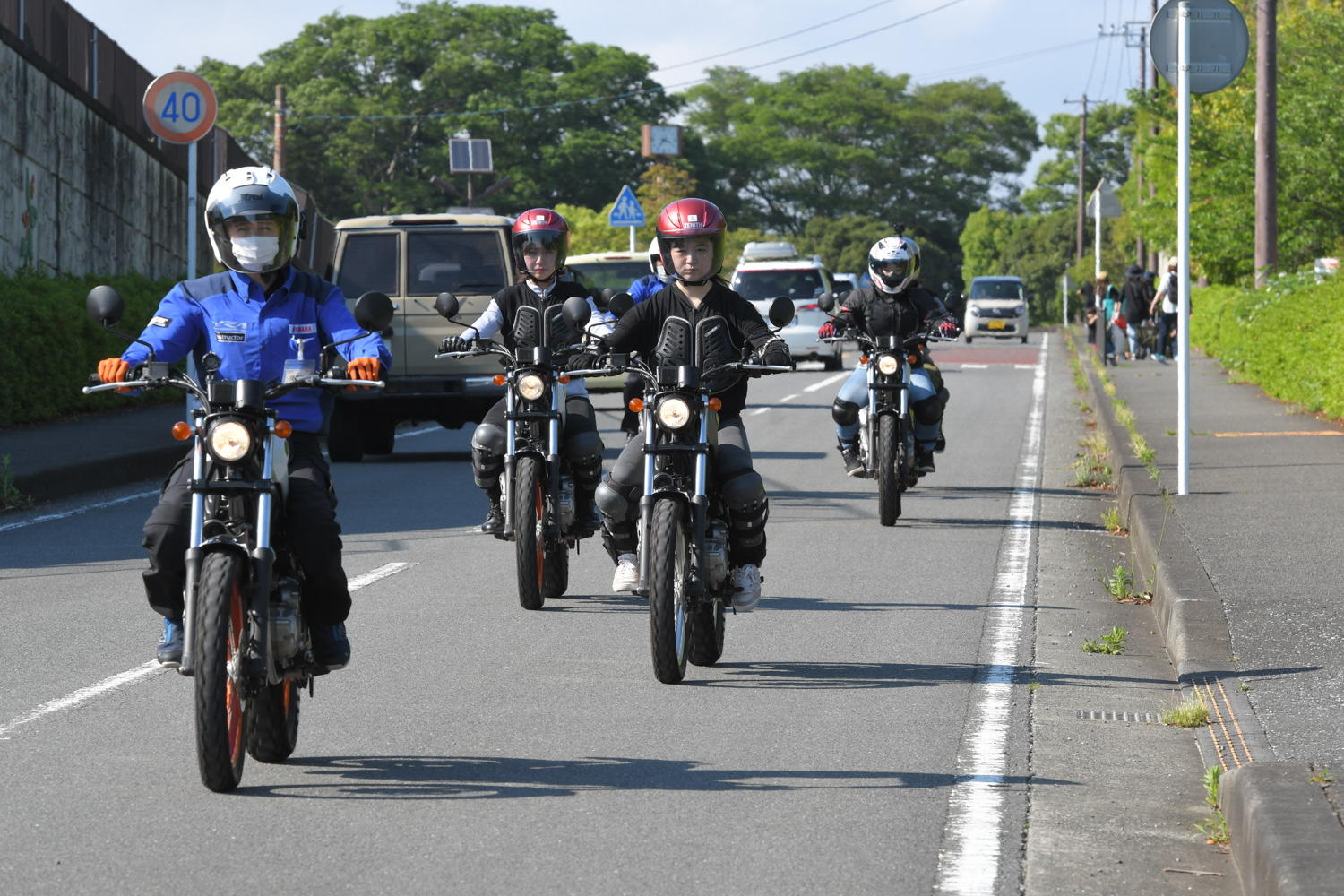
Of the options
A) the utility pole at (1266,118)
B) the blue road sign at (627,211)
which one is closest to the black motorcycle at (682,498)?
the utility pole at (1266,118)

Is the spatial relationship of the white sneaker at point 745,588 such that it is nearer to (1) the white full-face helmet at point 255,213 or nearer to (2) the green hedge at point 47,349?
(1) the white full-face helmet at point 255,213

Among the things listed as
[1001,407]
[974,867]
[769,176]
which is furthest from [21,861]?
[769,176]

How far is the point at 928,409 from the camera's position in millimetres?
13031

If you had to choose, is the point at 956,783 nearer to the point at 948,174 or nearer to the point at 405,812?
the point at 405,812

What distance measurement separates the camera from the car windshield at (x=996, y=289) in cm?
5550

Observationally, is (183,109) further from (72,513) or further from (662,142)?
(662,142)

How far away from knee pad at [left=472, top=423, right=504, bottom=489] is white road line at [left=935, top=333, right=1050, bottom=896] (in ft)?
8.01

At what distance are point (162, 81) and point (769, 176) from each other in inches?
3313

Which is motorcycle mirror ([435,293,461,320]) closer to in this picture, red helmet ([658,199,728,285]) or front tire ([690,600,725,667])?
red helmet ([658,199,728,285])

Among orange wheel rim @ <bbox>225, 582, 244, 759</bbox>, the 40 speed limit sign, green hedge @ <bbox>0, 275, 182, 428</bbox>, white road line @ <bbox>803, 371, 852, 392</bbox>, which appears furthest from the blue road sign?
orange wheel rim @ <bbox>225, 582, 244, 759</bbox>

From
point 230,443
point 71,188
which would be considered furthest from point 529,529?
point 71,188

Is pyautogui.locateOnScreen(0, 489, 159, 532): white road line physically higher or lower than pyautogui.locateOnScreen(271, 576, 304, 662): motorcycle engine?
lower

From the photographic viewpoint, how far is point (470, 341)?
9.79 m

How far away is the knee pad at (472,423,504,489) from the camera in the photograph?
9633 mm
